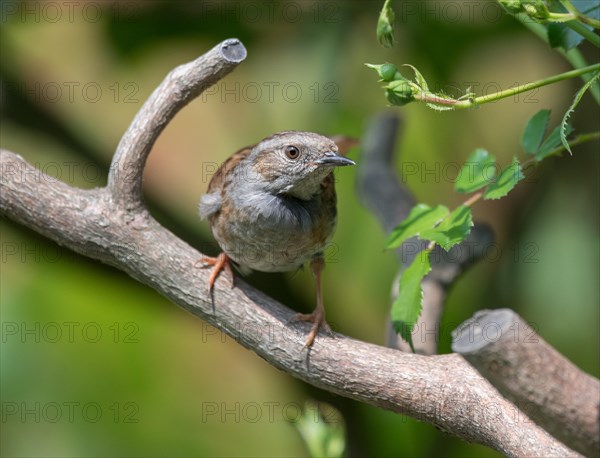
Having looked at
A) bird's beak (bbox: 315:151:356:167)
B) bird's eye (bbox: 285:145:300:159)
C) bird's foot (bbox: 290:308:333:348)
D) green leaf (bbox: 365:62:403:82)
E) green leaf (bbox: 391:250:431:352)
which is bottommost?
bird's foot (bbox: 290:308:333:348)

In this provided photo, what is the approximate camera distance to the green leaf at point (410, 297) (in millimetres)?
2440

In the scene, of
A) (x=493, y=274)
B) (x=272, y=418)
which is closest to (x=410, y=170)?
(x=493, y=274)

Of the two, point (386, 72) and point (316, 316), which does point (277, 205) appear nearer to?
point (316, 316)

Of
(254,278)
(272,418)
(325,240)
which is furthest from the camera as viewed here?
(272,418)

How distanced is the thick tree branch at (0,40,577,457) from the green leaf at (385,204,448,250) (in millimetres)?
368

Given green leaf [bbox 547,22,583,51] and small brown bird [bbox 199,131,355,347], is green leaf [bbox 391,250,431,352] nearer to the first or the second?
small brown bird [bbox 199,131,355,347]

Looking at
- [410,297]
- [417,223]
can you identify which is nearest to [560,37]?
[417,223]

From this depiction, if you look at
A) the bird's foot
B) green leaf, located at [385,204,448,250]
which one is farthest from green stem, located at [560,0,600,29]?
the bird's foot

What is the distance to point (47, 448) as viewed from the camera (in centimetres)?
486

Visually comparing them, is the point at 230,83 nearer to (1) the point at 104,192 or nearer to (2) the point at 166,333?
(2) the point at 166,333

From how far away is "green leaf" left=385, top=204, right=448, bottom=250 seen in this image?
250cm

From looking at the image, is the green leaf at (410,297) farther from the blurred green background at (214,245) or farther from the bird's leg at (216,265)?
the blurred green background at (214,245)

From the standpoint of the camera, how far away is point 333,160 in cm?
289

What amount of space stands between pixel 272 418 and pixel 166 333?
86 cm
